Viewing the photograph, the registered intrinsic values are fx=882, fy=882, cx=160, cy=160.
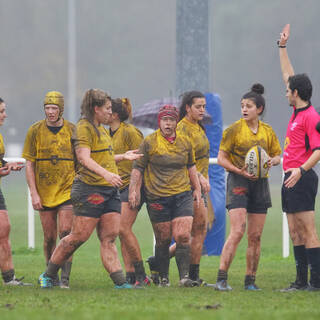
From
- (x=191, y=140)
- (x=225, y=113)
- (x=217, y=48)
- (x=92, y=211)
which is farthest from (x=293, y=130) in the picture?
(x=217, y=48)

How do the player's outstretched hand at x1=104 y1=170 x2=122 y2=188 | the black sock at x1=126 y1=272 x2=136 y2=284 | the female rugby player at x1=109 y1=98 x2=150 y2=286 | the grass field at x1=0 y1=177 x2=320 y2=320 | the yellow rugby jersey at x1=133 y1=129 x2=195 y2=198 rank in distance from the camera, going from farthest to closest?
the black sock at x1=126 y1=272 x2=136 y2=284, the female rugby player at x1=109 y1=98 x2=150 y2=286, the yellow rugby jersey at x1=133 y1=129 x2=195 y2=198, the player's outstretched hand at x1=104 y1=170 x2=122 y2=188, the grass field at x1=0 y1=177 x2=320 y2=320

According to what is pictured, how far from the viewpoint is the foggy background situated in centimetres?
6925

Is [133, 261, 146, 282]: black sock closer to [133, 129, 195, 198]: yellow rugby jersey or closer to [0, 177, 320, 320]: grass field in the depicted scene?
→ [0, 177, 320, 320]: grass field

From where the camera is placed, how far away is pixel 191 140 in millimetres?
9898

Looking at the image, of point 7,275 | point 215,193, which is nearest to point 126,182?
point 7,275

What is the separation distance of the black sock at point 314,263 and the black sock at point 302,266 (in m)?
0.21

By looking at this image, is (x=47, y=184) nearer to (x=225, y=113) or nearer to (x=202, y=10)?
(x=202, y=10)

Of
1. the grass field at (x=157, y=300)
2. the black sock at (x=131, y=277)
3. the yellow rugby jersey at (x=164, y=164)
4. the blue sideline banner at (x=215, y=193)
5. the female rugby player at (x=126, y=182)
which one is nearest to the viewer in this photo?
the grass field at (x=157, y=300)

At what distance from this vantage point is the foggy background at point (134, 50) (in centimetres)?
6925

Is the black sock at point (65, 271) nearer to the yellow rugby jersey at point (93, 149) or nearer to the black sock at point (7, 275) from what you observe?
the black sock at point (7, 275)

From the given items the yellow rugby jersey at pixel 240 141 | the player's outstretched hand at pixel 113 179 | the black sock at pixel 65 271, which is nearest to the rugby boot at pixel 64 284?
the black sock at pixel 65 271

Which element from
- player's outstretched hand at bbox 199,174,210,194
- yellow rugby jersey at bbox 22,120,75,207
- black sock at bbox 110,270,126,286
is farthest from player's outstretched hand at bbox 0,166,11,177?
player's outstretched hand at bbox 199,174,210,194

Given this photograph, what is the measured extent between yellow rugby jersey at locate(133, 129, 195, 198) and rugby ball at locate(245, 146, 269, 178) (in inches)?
31.9

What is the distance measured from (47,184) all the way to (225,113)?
60.3 m
